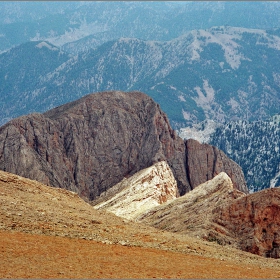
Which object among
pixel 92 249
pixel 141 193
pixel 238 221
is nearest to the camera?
pixel 92 249

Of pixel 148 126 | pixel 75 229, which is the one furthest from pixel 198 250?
pixel 148 126

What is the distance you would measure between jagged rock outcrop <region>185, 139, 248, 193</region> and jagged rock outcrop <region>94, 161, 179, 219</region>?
1159cm

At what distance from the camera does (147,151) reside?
120000 millimetres

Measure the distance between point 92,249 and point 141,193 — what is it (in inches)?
2020

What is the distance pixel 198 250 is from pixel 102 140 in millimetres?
77365

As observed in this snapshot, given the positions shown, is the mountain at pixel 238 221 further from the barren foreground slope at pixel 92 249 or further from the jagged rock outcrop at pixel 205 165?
the jagged rock outcrop at pixel 205 165

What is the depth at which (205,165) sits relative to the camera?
12331 cm

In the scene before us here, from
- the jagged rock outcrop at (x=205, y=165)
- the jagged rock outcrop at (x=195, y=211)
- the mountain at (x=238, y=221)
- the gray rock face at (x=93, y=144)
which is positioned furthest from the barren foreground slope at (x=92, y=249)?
the jagged rock outcrop at (x=205, y=165)

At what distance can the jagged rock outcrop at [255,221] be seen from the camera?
5841 cm

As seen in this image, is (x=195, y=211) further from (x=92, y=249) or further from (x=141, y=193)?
(x=92, y=249)

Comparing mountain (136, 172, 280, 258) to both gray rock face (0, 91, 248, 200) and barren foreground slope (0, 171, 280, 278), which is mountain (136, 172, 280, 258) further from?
gray rock face (0, 91, 248, 200)

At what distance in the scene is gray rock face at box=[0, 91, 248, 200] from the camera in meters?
110

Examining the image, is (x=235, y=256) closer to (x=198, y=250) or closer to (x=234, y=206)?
(x=198, y=250)

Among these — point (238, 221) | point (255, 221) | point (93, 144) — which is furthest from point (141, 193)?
point (255, 221)
